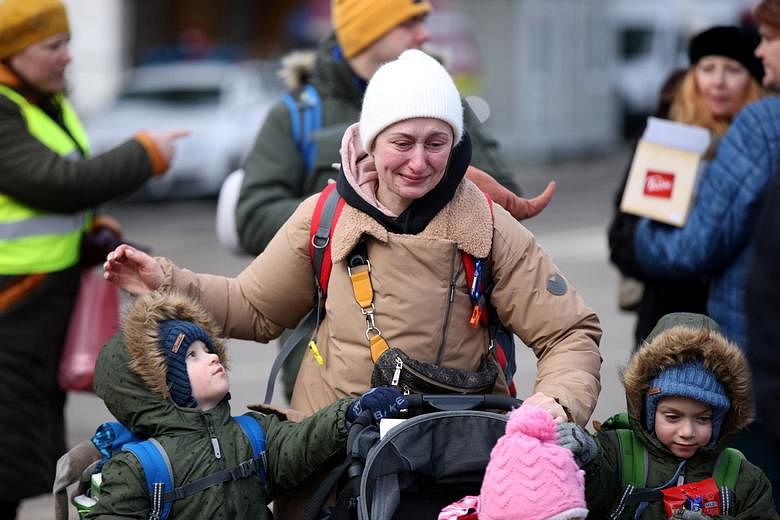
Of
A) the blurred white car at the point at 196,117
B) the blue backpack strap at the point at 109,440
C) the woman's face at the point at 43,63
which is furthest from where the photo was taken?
the blurred white car at the point at 196,117

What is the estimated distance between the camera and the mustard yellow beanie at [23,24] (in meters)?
5.75

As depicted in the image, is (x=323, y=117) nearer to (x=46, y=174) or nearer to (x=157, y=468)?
(x=46, y=174)

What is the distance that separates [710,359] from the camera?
4.11 m

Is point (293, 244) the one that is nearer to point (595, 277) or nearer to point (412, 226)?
point (412, 226)

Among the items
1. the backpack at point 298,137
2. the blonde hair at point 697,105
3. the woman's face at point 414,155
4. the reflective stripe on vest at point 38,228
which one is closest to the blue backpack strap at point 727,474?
the woman's face at point 414,155

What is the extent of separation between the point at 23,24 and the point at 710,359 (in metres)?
3.01

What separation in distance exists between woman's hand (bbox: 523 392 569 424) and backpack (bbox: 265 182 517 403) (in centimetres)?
35

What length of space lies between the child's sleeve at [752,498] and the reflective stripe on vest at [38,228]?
2865mm

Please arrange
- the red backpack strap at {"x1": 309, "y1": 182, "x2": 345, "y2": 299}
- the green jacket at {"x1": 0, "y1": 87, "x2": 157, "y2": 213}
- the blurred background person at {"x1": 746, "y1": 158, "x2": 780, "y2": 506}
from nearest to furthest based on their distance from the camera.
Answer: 1. the blurred background person at {"x1": 746, "y1": 158, "x2": 780, "y2": 506}
2. the red backpack strap at {"x1": 309, "y1": 182, "x2": 345, "y2": 299}
3. the green jacket at {"x1": 0, "y1": 87, "x2": 157, "y2": 213}

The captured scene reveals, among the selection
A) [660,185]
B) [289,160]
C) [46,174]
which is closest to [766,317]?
[660,185]

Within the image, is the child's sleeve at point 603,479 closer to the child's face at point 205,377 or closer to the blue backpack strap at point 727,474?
the blue backpack strap at point 727,474

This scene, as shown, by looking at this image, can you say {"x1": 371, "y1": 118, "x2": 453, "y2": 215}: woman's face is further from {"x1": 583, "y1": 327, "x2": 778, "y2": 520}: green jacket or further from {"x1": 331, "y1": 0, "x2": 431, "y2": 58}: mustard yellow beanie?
{"x1": 331, "y1": 0, "x2": 431, "y2": 58}: mustard yellow beanie

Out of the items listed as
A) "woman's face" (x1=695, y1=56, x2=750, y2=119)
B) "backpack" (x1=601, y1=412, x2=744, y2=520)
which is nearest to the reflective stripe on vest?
"woman's face" (x1=695, y1=56, x2=750, y2=119)

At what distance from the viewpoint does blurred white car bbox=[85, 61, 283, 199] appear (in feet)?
68.1
